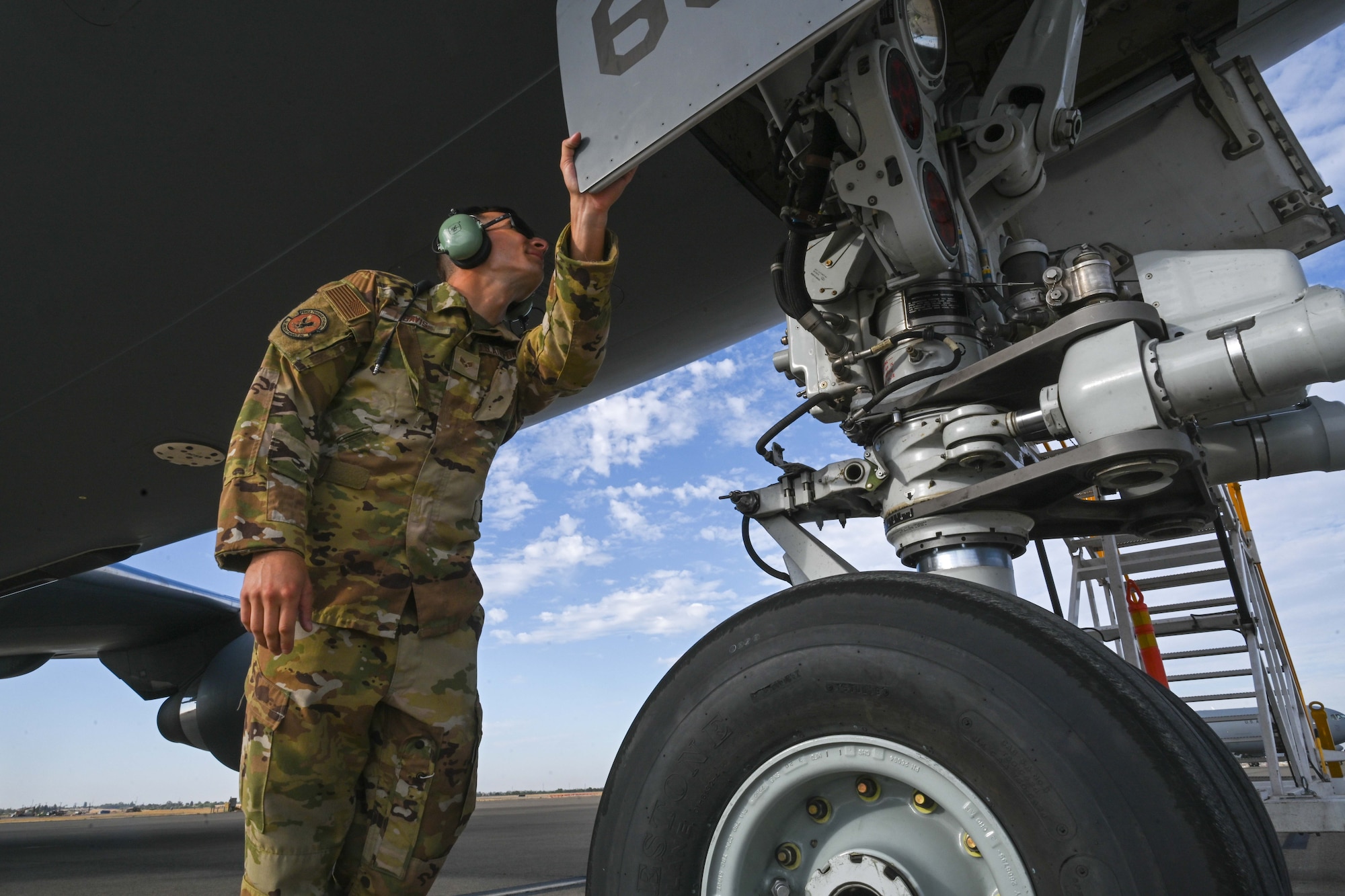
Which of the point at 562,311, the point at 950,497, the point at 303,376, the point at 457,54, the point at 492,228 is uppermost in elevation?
the point at 457,54

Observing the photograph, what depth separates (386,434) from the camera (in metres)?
1.70

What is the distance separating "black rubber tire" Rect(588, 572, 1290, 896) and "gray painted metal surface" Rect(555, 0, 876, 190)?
81 centimetres

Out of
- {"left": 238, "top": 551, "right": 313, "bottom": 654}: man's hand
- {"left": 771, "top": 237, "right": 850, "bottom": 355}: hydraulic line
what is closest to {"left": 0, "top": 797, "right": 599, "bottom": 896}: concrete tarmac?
{"left": 238, "top": 551, "right": 313, "bottom": 654}: man's hand

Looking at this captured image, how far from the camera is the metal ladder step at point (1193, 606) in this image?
4.17 metres

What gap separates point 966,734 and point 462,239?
1.43 m

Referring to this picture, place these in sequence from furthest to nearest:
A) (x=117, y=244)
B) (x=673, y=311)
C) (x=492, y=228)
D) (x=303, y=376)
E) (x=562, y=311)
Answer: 1. (x=673, y=311)
2. (x=117, y=244)
3. (x=492, y=228)
4. (x=562, y=311)
5. (x=303, y=376)

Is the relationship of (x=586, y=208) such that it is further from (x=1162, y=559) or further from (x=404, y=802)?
(x=1162, y=559)

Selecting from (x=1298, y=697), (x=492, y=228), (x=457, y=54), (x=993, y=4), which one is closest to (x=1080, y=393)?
(x=492, y=228)

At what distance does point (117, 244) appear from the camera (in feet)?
8.61

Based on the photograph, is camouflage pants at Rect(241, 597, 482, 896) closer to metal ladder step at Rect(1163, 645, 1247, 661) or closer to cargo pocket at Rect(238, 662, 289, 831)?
cargo pocket at Rect(238, 662, 289, 831)

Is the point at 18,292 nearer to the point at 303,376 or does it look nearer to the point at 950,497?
the point at 303,376

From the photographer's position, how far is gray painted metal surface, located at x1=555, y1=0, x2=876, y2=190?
1.28 m

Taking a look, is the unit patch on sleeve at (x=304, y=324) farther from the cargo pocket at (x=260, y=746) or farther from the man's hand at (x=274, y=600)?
the cargo pocket at (x=260, y=746)

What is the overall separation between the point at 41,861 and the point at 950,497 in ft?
29.1
